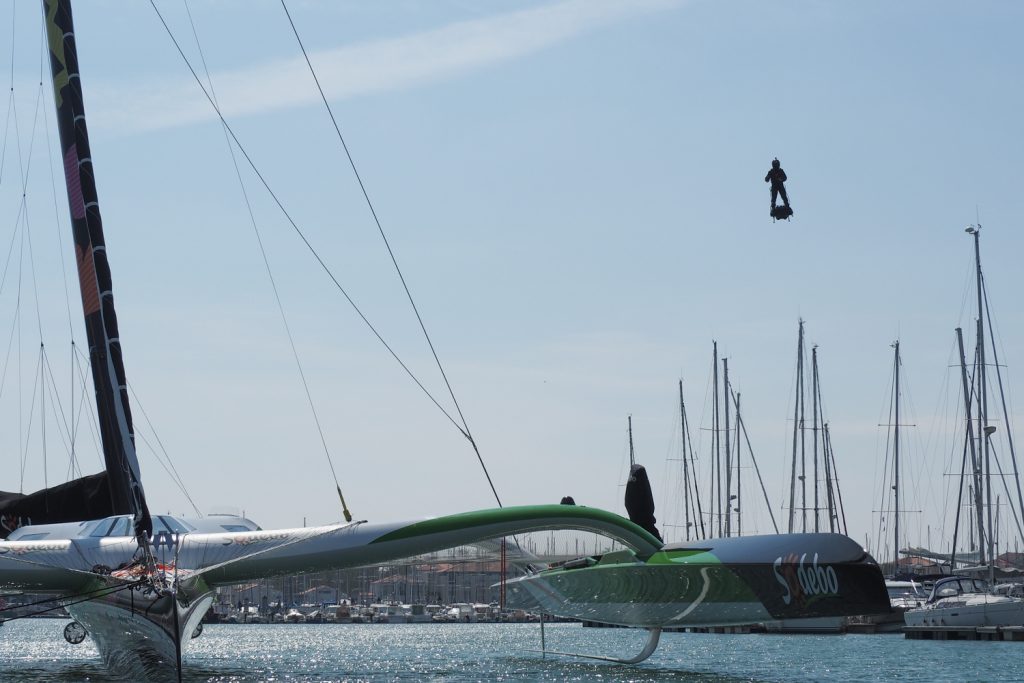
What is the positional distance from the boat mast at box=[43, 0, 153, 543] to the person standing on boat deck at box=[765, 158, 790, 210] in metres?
8.23

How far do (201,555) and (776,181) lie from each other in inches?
336

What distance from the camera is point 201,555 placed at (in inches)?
598

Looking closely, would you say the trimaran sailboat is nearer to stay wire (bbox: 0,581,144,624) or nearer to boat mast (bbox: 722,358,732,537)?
stay wire (bbox: 0,581,144,624)

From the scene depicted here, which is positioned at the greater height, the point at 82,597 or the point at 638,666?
the point at 82,597

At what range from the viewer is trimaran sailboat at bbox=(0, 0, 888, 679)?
1409 centimetres

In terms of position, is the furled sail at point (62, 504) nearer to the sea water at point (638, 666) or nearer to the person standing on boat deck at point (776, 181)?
the sea water at point (638, 666)

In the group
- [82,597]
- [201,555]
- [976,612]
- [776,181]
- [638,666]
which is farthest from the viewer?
[976,612]

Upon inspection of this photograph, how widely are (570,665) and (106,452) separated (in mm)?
9041

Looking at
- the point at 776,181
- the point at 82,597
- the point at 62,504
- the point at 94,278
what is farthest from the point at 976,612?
the point at 94,278

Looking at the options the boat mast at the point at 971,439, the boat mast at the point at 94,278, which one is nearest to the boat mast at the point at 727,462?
the boat mast at the point at 971,439

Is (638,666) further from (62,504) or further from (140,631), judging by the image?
(62,504)

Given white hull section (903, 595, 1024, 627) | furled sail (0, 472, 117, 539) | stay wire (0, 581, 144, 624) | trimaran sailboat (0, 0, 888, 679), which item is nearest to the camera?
trimaran sailboat (0, 0, 888, 679)

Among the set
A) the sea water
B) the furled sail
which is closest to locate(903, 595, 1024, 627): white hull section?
the sea water

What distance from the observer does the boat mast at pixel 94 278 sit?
14438 mm
